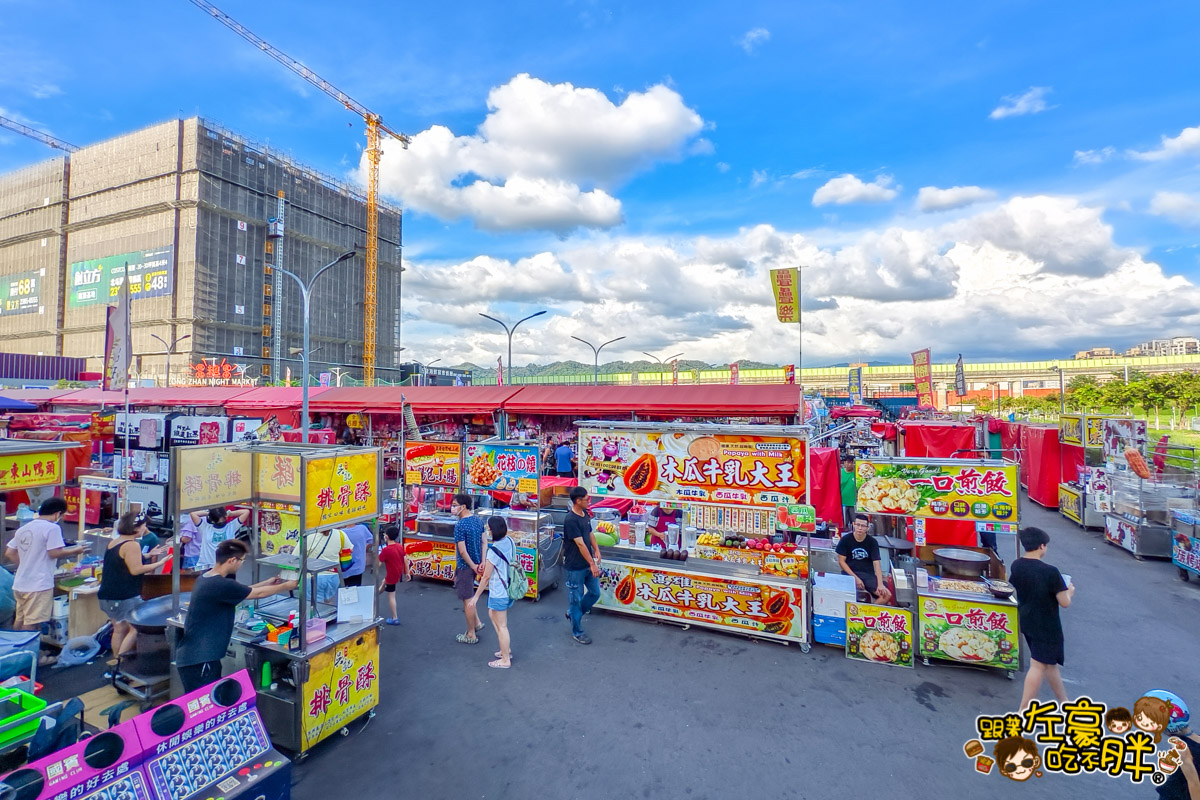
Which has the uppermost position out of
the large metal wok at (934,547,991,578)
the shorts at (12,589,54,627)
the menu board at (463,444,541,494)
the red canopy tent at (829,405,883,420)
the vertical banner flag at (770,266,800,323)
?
the vertical banner flag at (770,266,800,323)

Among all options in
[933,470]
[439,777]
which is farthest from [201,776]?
[933,470]

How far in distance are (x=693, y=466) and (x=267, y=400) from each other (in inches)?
869

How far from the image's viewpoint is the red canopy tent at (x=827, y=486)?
12273mm

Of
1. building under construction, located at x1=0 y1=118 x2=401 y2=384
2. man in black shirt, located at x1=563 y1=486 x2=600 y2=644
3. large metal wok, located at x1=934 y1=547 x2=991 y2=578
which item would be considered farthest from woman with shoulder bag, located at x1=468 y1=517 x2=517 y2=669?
building under construction, located at x1=0 y1=118 x2=401 y2=384

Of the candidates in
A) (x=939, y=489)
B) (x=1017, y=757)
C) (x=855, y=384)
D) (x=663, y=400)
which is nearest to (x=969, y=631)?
(x=939, y=489)

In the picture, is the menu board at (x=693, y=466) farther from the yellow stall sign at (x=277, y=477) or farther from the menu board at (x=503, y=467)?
the yellow stall sign at (x=277, y=477)

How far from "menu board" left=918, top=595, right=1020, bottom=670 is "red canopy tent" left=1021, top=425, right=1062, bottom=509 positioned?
1248 centimetres

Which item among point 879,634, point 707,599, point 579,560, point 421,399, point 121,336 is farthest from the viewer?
point 421,399

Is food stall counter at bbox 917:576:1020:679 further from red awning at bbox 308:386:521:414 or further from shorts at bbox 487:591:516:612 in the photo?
red awning at bbox 308:386:521:414

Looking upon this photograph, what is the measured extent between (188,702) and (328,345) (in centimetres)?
7287

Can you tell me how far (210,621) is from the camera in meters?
4.48

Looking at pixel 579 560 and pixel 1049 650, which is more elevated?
pixel 579 560

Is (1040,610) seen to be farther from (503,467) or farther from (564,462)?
(564,462)

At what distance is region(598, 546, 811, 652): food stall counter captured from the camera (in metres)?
7.13
